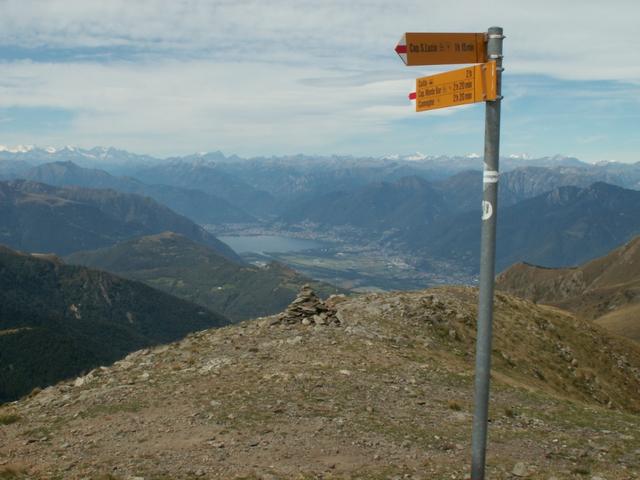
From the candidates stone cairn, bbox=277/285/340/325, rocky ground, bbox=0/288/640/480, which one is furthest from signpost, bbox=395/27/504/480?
stone cairn, bbox=277/285/340/325

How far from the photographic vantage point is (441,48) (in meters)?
8.96

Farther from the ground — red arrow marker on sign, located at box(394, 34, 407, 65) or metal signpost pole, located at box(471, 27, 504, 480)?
red arrow marker on sign, located at box(394, 34, 407, 65)

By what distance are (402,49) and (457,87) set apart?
1.14m

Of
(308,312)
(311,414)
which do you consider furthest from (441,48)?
(308,312)

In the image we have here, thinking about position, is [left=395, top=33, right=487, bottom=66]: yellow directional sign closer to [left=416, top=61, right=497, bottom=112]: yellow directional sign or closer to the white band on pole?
[left=416, top=61, right=497, bottom=112]: yellow directional sign

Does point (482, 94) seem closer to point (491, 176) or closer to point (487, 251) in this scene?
point (491, 176)

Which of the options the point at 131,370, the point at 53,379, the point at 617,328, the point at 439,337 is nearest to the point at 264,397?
the point at 131,370

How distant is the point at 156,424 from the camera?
17609 mm

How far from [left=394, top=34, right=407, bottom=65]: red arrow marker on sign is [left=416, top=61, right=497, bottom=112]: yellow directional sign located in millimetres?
683

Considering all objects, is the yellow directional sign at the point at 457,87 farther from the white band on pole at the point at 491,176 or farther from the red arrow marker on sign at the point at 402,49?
the white band on pole at the point at 491,176

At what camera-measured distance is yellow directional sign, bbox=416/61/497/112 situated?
8664 millimetres

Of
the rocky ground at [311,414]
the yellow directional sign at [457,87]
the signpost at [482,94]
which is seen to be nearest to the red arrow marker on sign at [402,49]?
the signpost at [482,94]

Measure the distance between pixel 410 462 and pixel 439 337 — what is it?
1824 cm

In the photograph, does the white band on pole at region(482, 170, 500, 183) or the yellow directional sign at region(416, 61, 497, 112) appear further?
the white band on pole at region(482, 170, 500, 183)
